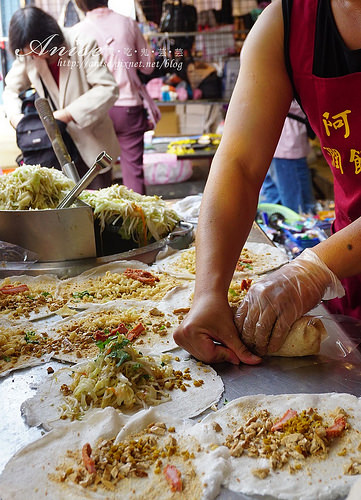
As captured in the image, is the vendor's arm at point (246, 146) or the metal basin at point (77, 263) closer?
the vendor's arm at point (246, 146)

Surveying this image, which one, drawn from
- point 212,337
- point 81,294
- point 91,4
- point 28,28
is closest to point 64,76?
point 28,28

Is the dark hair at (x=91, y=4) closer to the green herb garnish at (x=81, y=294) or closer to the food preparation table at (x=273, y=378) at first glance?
the green herb garnish at (x=81, y=294)

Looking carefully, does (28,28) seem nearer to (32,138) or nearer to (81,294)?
(32,138)

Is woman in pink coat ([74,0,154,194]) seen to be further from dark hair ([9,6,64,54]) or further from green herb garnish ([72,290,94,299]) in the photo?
green herb garnish ([72,290,94,299])

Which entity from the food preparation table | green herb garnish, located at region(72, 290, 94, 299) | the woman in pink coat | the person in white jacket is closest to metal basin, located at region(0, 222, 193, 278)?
green herb garnish, located at region(72, 290, 94, 299)

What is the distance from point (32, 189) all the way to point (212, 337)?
4.67ft

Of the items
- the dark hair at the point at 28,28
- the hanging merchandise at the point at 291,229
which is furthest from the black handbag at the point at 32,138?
the hanging merchandise at the point at 291,229

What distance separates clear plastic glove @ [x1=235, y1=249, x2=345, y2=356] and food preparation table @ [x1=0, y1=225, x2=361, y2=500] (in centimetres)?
8

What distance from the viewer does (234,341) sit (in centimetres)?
152

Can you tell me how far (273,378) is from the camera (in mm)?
1452

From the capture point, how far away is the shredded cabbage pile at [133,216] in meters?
2.59

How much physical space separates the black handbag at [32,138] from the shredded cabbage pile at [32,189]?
37.1 inches

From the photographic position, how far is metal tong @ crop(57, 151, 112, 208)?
238cm

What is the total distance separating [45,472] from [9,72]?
3569 mm
